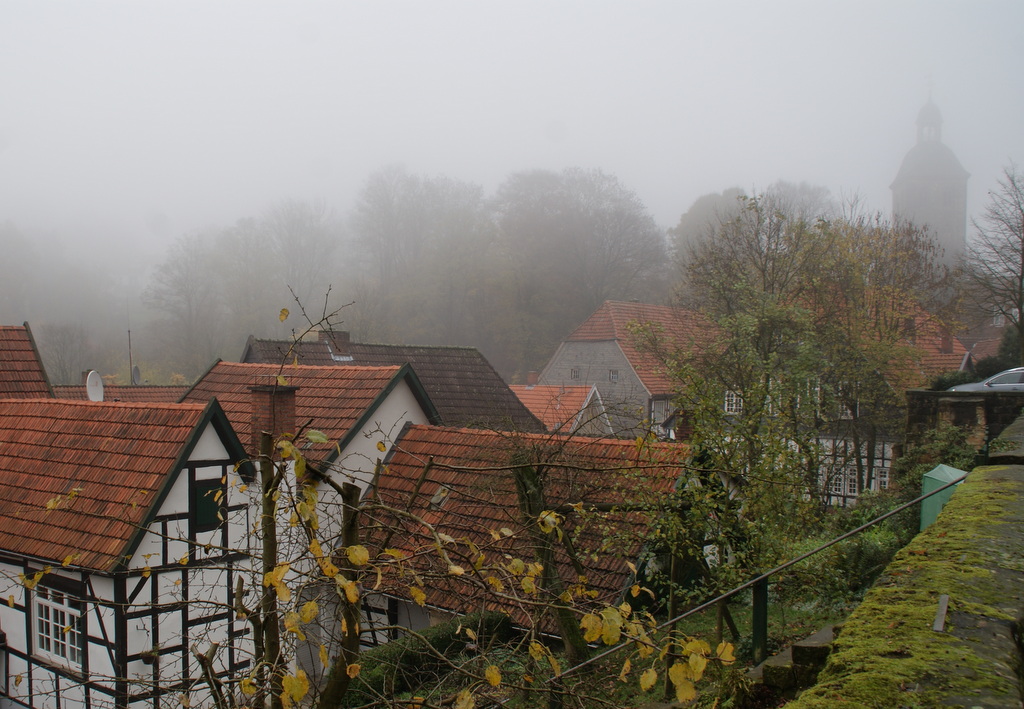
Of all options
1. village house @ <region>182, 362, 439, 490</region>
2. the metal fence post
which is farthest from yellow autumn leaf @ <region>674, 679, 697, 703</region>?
village house @ <region>182, 362, 439, 490</region>

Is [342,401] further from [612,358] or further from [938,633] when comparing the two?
[612,358]

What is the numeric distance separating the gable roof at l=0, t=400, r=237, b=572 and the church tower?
10371cm

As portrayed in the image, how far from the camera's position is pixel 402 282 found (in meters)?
55.8

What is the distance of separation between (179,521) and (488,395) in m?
11.8

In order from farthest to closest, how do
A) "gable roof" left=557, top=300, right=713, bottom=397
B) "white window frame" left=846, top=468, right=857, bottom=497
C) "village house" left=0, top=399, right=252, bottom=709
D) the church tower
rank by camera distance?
the church tower
"gable roof" left=557, top=300, right=713, bottom=397
"white window frame" left=846, top=468, right=857, bottom=497
"village house" left=0, top=399, right=252, bottom=709

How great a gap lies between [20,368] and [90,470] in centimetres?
650

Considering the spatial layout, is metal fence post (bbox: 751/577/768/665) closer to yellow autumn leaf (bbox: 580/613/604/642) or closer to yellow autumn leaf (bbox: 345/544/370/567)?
yellow autumn leaf (bbox: 580/613/604/642)

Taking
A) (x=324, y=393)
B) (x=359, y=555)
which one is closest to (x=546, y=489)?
(x=324, y=393)

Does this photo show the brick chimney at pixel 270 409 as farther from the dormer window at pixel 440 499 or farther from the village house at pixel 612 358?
the village house at pixel 612 358

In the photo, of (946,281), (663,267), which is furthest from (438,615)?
(663,267)

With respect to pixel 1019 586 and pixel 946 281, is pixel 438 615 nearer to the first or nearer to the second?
pixel 1019 586

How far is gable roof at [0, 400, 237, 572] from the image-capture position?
10664mm

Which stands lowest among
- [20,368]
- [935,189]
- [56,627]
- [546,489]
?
[56,627]

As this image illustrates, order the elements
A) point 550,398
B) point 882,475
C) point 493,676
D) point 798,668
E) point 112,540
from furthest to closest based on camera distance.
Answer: point 550,398 → point 882,475 → point 112,540 → point 798,668 → point 493,676
